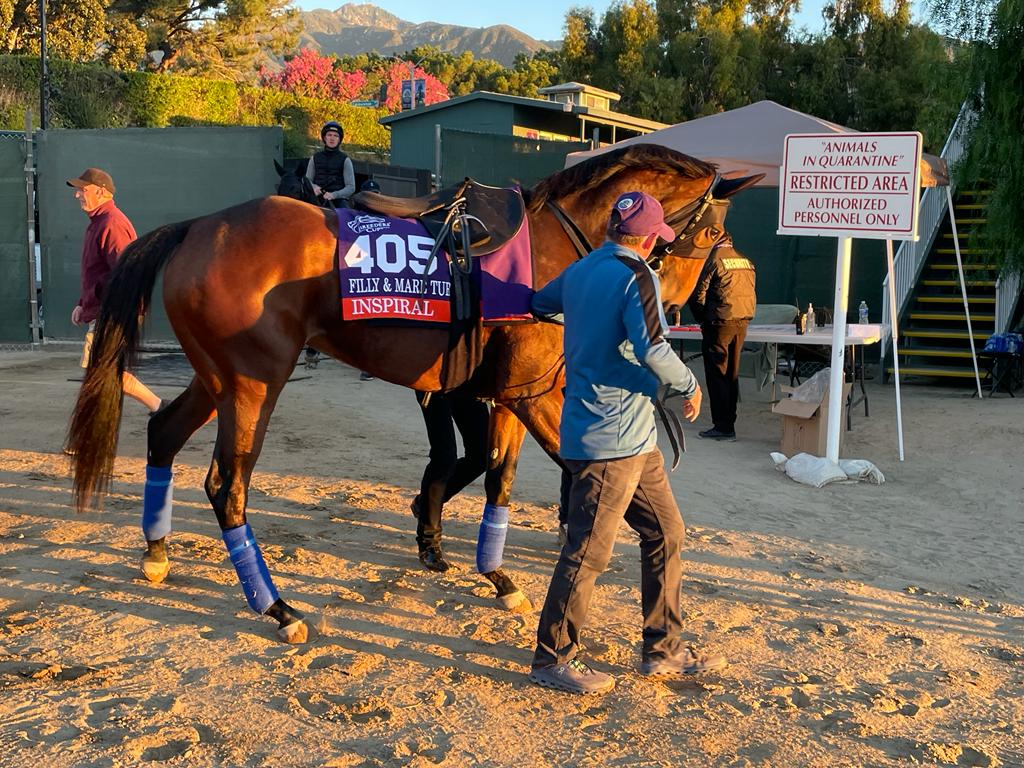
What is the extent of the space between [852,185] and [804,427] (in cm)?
182

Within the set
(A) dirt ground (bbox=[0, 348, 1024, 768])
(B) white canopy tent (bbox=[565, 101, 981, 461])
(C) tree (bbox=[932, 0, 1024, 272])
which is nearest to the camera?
(A) dirt ground (bbox=[0, 348, 1024, 768])

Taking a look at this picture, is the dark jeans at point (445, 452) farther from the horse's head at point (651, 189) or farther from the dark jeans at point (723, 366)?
the dark jeans at point (723, 366)

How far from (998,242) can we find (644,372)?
9154 mm

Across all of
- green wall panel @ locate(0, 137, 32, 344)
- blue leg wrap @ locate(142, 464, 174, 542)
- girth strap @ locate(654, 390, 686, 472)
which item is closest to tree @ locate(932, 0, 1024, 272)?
girth strap @ locate(654, 390, 686, 472)

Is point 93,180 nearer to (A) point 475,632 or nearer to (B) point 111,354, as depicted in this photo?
(B) point 111,354

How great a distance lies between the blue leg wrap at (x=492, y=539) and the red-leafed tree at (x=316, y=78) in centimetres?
5062

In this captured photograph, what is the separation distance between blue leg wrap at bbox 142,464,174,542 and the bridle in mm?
2142

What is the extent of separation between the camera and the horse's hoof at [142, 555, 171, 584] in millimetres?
4418

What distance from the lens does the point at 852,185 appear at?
6984 mm

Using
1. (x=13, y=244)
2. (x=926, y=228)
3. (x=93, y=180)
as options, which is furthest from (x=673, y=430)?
(x=13, y=244)

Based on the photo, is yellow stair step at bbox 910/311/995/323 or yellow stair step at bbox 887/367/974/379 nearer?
yellow stair step at bbox 887/367/974/379

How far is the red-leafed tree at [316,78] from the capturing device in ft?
171

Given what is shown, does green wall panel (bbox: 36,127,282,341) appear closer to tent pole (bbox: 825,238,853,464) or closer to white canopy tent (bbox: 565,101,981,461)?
white canopy tent (bbox: 565,101,981,461)

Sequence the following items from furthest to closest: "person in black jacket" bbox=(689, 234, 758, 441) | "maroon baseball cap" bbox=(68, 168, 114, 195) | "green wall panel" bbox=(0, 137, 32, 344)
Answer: "green wall panel" bbox=(0, 137, 32, 344)
"person in black jacket" bbox=(689, 234, 758, 441)
"maroon baseball cap" bbox=(68, 168, 114, 195)
